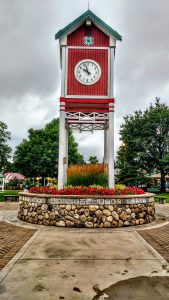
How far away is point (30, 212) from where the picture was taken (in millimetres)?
8930

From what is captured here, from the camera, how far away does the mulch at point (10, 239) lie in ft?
16.6

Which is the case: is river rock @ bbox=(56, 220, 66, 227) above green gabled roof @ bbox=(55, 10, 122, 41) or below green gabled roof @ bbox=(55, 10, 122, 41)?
below

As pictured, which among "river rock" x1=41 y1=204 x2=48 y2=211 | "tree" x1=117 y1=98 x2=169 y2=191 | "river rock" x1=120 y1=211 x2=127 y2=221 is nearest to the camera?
"river rock" x1=120 y1=211 x2=127 y2=221

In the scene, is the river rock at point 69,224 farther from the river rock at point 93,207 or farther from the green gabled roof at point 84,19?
the green gabled roof at point 84,19

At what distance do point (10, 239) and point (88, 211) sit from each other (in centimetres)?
275

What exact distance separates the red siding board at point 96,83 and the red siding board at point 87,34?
1.09 feet

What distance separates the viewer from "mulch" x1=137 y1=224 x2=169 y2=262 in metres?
5.41

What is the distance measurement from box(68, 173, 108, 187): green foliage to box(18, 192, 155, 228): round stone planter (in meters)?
1.51

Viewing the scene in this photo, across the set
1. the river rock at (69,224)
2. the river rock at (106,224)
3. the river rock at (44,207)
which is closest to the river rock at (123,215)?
the river rock at (106,224)

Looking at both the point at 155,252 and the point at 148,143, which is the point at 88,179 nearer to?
the point at 155,252

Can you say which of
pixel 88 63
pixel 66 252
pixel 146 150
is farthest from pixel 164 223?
pixel 146 150

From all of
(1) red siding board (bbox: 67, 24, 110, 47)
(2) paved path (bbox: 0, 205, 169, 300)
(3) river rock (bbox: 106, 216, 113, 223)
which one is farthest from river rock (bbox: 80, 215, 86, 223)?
(1) red siding board (bbox: 67, 24, 110, 47)

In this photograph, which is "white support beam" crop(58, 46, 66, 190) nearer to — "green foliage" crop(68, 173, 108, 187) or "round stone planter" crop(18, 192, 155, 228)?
"green foliage" crop(68, 173, 108, 187)

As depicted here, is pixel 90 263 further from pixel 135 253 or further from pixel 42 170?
pixel 42 170
